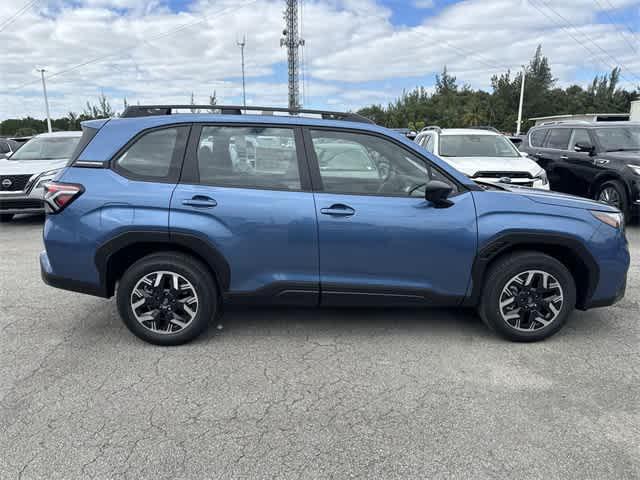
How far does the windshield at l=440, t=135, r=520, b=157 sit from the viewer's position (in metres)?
8.99

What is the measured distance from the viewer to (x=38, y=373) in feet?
11.1

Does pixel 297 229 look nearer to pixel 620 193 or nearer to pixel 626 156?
pixel 620 193

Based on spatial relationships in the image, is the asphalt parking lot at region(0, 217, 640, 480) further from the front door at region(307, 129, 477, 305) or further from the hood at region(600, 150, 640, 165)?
the hood at region(600, 150, 640, 165)

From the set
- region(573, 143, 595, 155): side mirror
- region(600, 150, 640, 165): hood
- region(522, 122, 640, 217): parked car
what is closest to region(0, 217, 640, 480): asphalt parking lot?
region(522, 122, 640, 217): parked car

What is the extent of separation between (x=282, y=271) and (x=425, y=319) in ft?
4.83

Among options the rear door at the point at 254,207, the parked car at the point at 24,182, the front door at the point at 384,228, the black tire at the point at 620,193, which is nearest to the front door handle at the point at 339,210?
the front door at the point at 384,228

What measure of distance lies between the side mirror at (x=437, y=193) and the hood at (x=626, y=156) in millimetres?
6382

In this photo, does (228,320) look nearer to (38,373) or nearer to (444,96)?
(38,373)

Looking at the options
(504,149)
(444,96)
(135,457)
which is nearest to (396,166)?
(135,457)

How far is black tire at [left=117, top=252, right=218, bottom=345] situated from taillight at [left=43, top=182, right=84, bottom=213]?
657 millimetres

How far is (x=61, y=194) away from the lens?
3594 mm

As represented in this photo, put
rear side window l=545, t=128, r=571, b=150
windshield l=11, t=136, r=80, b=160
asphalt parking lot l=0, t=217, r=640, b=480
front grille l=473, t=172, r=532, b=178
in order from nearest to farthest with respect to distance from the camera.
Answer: asphalt parking lot l=0, t=217, r=640, b=480, front grille l=473, t=172, r=532, b=178, rear side window l=545, t=128, r=571, b=150, windshield l=11, t=136, r=80, b=160

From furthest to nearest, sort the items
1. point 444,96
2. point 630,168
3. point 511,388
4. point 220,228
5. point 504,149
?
point 444,96 < point 504,149 < point 630,168 < point 220,228 < point 511,388

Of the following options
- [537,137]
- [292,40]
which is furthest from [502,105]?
[537,137]
